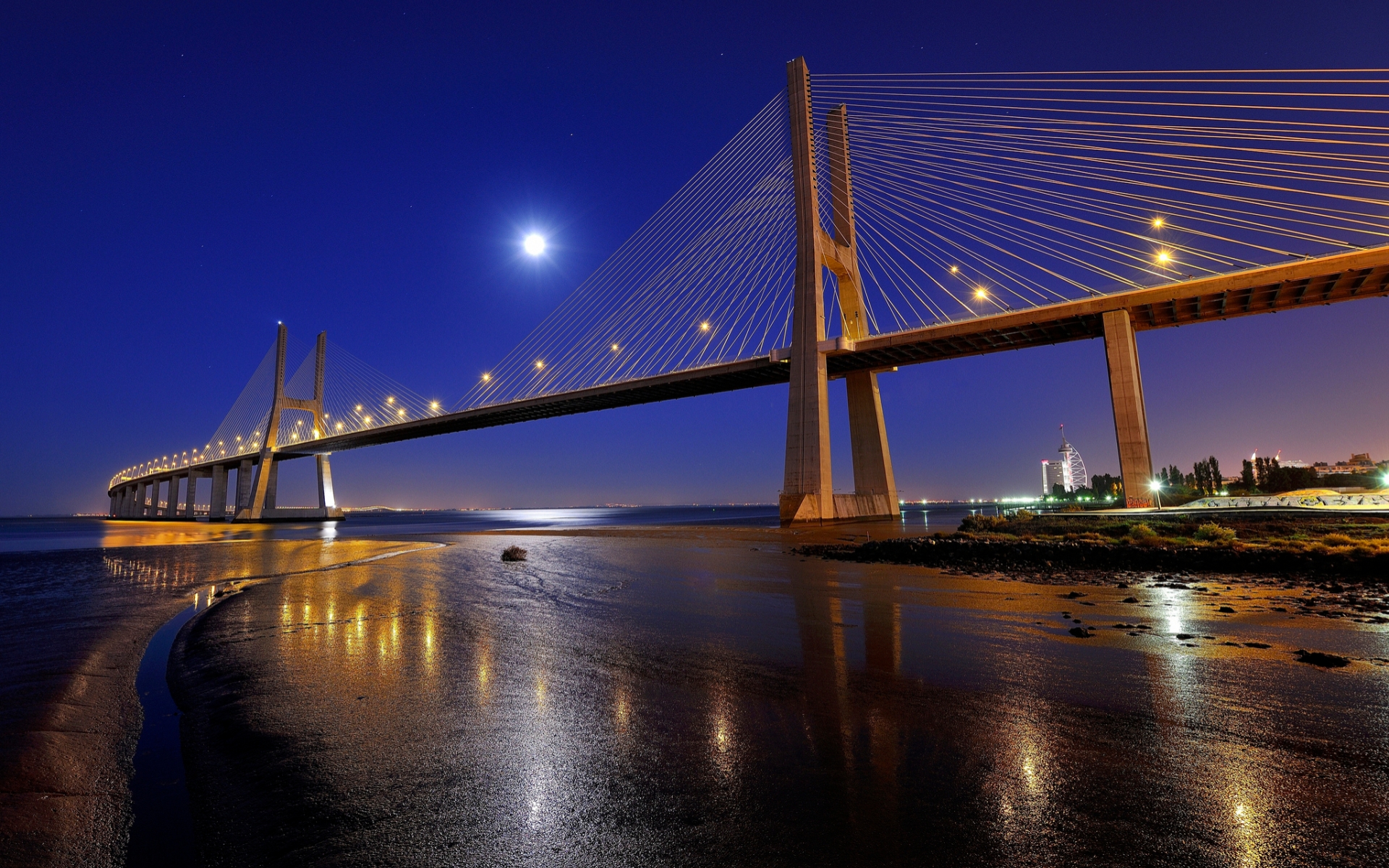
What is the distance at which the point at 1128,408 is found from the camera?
26594 millimetres

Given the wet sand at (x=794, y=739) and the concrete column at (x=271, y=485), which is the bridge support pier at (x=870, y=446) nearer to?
the wet sand at (x=794, y=739)

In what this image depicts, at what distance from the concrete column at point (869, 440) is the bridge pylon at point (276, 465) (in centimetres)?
6404

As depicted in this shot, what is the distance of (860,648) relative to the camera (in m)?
6.44

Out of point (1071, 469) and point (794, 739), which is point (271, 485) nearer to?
point (794, 739)

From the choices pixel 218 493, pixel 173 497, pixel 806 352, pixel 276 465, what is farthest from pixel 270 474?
pixel 806 352

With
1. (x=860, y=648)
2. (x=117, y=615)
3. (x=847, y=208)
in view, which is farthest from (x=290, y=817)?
(x=847, y=208)

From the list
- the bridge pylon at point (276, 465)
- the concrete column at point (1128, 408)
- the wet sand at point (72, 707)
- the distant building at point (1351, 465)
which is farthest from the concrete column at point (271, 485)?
the distant building at point (1351, 465)

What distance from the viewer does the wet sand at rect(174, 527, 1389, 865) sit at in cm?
262

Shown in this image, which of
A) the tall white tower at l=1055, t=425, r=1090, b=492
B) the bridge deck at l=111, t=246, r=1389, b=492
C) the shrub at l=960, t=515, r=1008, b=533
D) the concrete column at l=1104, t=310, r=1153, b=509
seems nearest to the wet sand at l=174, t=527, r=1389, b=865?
the shrub at l=960, t=515, r=1008, b=533

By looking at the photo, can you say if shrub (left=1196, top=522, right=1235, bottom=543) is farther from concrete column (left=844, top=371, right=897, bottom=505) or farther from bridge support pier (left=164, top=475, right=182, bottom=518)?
bridge support pier (left=164, top=475, right=182, bottom=518)

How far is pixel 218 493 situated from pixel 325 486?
72.0 ft

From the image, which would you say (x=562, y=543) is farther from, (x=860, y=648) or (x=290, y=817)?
(x=290, y=817)

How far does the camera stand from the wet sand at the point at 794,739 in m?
2.62

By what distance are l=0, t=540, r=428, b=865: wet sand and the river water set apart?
15.5 inches
